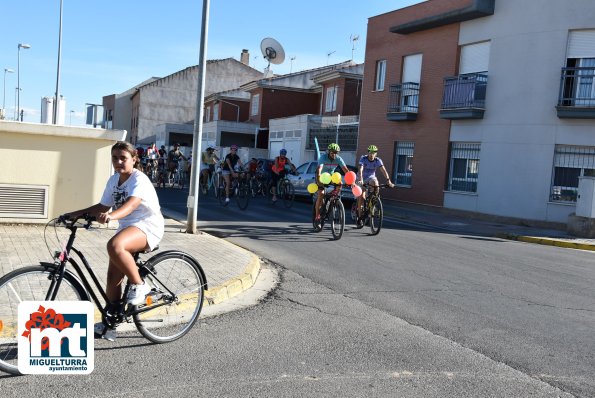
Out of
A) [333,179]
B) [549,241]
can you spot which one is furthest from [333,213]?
[549,241]

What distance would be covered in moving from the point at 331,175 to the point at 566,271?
4692 millimetres

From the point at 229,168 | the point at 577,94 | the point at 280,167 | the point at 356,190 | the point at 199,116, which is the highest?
the point at 577,94

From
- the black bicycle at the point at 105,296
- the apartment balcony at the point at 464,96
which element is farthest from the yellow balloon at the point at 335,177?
the apartment balcony at the point at 464,96

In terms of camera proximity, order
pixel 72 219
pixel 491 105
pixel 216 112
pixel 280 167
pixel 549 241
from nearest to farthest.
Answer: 1. pixel 72 219
2. pixel 549 241
3. pixel 491 105
4. pixel 280 167
5. pixel 216 112

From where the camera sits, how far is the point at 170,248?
29.9ft

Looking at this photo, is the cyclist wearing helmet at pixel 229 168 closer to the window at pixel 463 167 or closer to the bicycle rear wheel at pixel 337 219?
the bicycle rear wheel at pixel 337 219

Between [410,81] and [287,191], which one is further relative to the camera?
[410,81]

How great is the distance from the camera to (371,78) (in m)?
27.4

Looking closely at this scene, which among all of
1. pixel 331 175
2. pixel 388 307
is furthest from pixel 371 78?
pixel 388 307

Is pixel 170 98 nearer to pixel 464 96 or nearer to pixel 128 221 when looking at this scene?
pixel 464 96

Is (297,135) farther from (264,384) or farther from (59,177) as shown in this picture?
(264,384)

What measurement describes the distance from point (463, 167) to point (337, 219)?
37.5 ft

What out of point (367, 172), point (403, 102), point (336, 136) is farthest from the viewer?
point (336, 136)

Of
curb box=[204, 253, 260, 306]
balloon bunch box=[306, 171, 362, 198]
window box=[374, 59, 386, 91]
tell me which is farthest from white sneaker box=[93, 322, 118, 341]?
window box=[374, 59, 386, 91]
